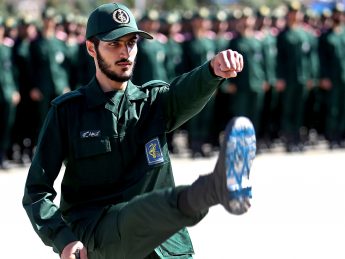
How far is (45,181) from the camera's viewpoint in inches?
189

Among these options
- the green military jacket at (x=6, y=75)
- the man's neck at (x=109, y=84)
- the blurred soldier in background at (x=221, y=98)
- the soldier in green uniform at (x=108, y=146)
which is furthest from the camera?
the blurred soldier in background at (x=221, y=98)

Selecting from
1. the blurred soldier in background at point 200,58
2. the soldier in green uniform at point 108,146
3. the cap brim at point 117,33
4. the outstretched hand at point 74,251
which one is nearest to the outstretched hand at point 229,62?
the soldier in green uniform at point 108,146

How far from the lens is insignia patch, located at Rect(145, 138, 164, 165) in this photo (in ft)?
15.9

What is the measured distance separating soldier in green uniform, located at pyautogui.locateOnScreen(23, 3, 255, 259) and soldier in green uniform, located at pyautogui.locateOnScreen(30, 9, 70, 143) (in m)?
8.60

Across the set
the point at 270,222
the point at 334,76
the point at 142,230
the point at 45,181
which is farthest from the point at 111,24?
the point at 334,76

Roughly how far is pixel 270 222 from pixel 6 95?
5453 millimetres

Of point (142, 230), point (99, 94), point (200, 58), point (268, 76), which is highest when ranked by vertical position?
point (200, 58)

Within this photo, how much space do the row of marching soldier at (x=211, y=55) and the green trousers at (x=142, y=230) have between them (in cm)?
862

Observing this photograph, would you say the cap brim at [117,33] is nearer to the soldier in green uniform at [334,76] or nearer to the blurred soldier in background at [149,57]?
the blurred soldier in background at [149,57]

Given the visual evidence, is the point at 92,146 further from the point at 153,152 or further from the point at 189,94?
the point at 189,94

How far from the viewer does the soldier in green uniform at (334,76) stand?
48.6 feet

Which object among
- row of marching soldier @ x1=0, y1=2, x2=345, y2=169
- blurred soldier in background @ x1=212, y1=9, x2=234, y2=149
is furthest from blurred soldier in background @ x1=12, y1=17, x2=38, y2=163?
blurred soldier in background @ x1=212, y1=9, x2=234, y2=149

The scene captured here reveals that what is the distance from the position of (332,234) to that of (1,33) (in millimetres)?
6309

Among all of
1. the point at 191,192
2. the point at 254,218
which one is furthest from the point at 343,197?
the point at 191,192
